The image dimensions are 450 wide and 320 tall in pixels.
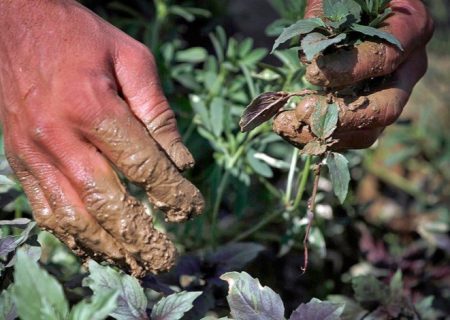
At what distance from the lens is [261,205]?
170 cm

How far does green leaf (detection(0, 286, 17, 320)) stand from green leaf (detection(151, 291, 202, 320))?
0.16m

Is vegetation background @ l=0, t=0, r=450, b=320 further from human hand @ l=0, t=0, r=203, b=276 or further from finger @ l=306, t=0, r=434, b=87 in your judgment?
finger @ l=306, t=0, r=434, b=87

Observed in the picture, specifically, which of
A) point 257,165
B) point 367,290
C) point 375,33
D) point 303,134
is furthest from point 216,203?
point 375,33

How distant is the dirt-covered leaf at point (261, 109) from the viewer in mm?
933

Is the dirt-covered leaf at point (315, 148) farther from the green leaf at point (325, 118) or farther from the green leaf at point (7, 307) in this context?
the green leaf at point (7, 307)

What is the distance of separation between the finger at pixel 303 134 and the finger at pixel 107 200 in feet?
0.67

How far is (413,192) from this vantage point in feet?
6.91

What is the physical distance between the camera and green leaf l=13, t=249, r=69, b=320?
2.26ft

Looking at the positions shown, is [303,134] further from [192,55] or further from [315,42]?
[192,55]

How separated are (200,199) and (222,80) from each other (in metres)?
0.65

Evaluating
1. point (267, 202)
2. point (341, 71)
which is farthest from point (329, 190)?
point (341, 71)

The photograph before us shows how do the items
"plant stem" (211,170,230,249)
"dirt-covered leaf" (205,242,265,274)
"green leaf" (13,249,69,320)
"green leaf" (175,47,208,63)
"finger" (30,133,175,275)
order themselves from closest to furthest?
"green leaf" (13,249,69,320), "finger" (30,133,175,275), "dirt-covered leaf" (205,242,265,274), "plant stem" (211,170,230,249), "green leaf" (175,47,208,63)

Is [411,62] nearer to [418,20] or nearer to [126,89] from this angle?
[418,20]

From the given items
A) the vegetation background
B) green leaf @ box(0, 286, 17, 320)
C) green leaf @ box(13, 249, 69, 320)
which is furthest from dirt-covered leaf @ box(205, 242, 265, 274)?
green leaf @ box(13, 249, 69, 320)
